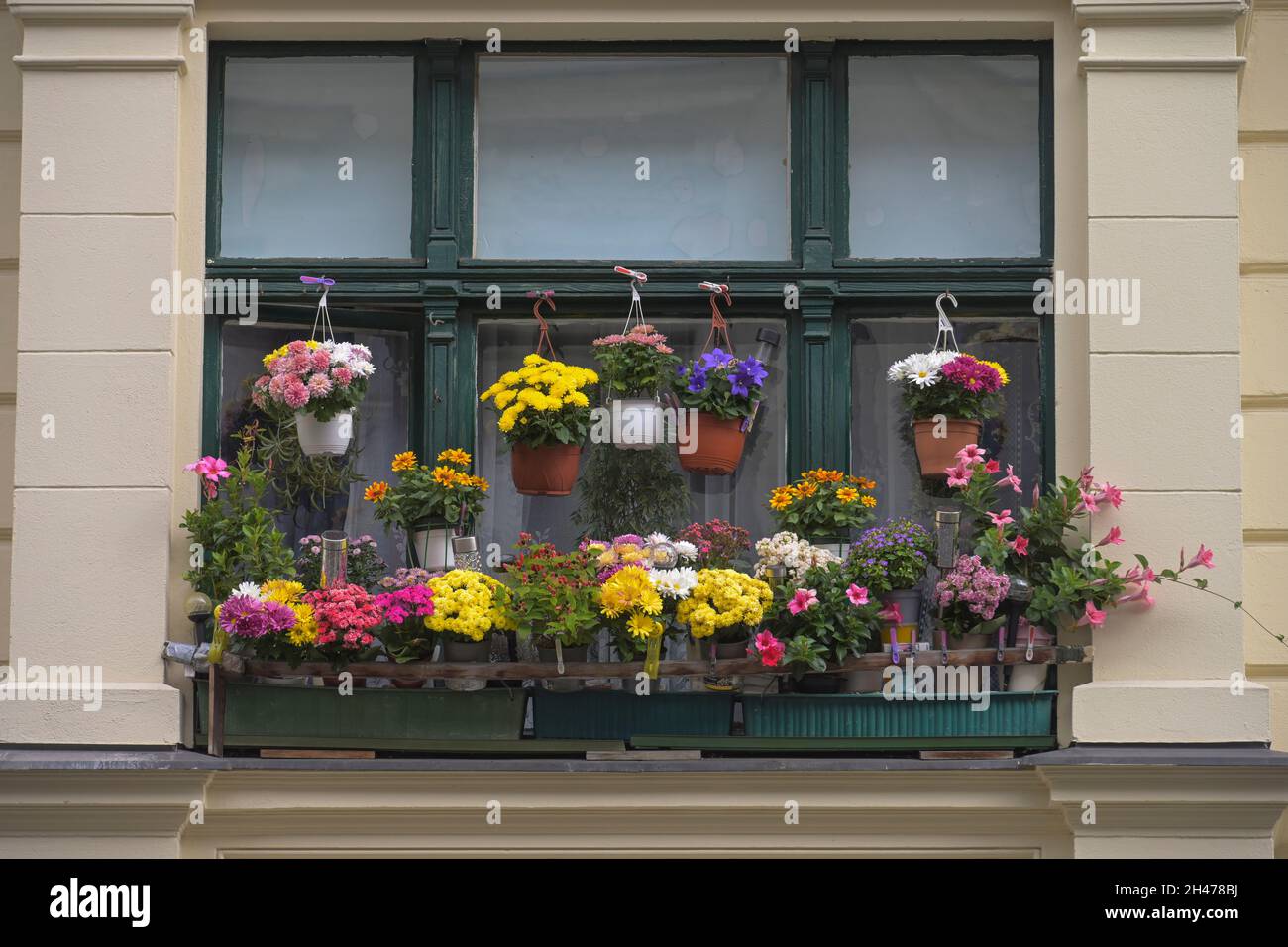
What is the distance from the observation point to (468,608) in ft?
23.5

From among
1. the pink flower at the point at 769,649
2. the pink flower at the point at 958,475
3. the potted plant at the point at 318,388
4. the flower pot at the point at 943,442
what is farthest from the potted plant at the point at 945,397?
the potted plant at the point at 318,388

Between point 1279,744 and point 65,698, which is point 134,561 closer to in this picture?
point 65,698

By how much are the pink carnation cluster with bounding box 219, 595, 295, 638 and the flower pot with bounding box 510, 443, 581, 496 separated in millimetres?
1147

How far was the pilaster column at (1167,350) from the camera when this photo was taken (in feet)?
24.0

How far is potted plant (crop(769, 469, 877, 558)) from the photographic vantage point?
297 inches

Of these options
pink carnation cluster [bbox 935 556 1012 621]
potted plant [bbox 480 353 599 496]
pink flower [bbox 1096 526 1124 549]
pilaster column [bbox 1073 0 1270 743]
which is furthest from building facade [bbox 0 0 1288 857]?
pink carnation cluster [bbox 935 556 1012 621]

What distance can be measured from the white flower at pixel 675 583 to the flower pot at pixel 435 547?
91cm

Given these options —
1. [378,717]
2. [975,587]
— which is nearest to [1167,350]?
[975,587]

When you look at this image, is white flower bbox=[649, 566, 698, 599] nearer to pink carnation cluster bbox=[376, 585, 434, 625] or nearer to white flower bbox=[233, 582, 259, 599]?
pink carnation cluster bbox=[376, 585, 434, 625]

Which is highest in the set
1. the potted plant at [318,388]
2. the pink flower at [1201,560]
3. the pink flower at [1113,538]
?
the potted plant at [318,388]

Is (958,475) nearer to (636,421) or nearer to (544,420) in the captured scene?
(636,421)

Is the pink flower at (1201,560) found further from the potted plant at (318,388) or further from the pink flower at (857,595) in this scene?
the potted plant at (318,388)
